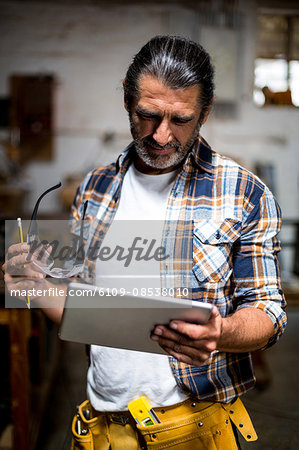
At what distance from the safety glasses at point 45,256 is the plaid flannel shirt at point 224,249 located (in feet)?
0.82

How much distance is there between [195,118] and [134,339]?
58cm

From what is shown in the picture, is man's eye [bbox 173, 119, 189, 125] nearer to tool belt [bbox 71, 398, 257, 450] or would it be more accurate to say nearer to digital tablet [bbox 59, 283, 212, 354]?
digital tablet [bbox 59, 283, 212, 354]

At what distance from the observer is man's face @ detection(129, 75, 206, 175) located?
3.64 feet

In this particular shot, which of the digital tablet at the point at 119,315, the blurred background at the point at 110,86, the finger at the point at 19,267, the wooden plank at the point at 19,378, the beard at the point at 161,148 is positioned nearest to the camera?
the digital tablet at the point at 119,315

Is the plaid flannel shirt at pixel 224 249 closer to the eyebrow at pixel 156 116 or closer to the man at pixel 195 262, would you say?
the man at pixel 195 262

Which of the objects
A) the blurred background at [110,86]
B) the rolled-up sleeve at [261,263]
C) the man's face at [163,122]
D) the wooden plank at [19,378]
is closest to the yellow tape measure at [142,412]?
the rolled-up sleeve at [261,263]

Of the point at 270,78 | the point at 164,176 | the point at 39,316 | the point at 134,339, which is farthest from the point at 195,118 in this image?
the point at 270,78

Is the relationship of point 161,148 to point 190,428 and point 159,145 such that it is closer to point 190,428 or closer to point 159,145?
point 159,145

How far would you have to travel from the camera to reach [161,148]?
1.15 m

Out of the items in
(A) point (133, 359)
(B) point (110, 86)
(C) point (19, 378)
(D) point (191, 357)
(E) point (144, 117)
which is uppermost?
(B) point (110, 86)

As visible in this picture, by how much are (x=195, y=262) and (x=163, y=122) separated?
0.37 metres

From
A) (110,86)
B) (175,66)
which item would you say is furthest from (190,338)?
(110,86)

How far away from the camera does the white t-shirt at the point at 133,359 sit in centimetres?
114

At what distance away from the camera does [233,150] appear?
17.4 feet
